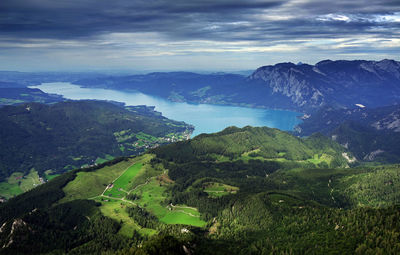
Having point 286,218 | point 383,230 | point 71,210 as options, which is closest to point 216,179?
point 286,218

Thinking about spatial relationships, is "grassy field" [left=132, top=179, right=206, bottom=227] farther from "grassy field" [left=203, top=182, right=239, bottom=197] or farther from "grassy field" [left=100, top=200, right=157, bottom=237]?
"grassy field" [left=203, top=182, right=239, bottom=197]

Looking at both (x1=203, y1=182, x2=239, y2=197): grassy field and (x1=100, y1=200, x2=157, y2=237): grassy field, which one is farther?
(x1=203, y1=182, x2=239, y2=197): grassy field

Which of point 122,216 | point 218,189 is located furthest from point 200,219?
point 122,216

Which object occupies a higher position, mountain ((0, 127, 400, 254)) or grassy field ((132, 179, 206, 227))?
mountain ((0, 127, 400, 254))

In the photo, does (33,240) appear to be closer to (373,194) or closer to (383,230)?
(383,230)

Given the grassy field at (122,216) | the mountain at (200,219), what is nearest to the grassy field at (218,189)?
the mountain at (200,219)

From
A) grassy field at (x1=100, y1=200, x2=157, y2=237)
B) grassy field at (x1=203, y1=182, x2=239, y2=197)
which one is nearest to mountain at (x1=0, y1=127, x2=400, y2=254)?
grassy field at (x1=100, y1=200, x2=157, y2=237)

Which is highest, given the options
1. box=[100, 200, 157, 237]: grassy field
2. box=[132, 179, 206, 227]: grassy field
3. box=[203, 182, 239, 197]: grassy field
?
box=[100, 200, 157, 237]: grassy field

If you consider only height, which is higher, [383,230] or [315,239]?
[383,230]

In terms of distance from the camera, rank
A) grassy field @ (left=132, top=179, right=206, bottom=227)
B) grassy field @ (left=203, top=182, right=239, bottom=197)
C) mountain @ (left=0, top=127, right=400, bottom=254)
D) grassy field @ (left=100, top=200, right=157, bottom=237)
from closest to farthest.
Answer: mountain @ (left=0, top=127, right=400, bottom=254), grassy field @ (left=100, top=200, right=157, bottom=237), grassy field @ (left=132, top=179, right=206, bottom=227), grassy field @ (left=203, top=182, right=239, bottom=197)
